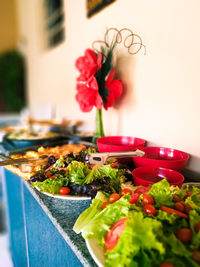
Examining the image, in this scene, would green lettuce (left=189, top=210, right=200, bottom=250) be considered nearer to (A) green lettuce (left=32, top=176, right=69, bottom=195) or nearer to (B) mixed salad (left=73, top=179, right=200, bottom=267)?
(B) mixed salad (left=73, top=179, right=200, bottom=267)

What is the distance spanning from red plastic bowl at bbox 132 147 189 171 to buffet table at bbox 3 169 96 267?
11.7 inches

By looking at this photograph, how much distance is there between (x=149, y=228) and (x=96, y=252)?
142mm

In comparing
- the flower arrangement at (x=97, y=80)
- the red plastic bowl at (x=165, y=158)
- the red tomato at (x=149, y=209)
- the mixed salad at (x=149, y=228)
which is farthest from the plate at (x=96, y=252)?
the flower arrangement at (x=97, y=80)

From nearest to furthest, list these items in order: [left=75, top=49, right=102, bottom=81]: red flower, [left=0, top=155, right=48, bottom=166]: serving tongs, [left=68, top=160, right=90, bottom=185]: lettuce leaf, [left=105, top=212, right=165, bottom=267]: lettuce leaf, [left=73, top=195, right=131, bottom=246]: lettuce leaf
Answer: [left=105, top=212, right=165, bottom=267]: lettuce leaf → [left=73, top=195, right=131, bottom=246]: lettuce leaf → [left=68, top=160, right=90, bottom=185]: lettuce leaf → [left=0, top=155, right=48, bottom=166]: serving tongs → [left=75, top=49, right=102, bottom=81]: red flower

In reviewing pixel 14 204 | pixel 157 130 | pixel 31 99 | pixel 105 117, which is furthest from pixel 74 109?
pixel 31 99

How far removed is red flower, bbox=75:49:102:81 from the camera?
132 cm

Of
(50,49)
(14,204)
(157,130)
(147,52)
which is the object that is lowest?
(14,204)

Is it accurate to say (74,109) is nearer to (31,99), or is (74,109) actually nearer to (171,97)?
(171,97)

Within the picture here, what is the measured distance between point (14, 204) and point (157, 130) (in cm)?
114

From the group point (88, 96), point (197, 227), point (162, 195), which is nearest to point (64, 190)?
point (162, 195)

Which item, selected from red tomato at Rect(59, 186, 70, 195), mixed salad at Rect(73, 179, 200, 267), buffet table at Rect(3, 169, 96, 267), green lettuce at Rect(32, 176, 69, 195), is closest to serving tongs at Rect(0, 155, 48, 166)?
buffet table at Rect(3, 169, 96, 267)

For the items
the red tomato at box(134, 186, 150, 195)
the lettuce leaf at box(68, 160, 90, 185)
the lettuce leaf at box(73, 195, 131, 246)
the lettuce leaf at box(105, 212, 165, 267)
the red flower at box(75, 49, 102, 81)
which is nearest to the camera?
the lettuce leaf at box(105, 212, 165, 267)

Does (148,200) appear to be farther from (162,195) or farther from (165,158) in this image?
(165,158)

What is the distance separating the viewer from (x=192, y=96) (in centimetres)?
99
